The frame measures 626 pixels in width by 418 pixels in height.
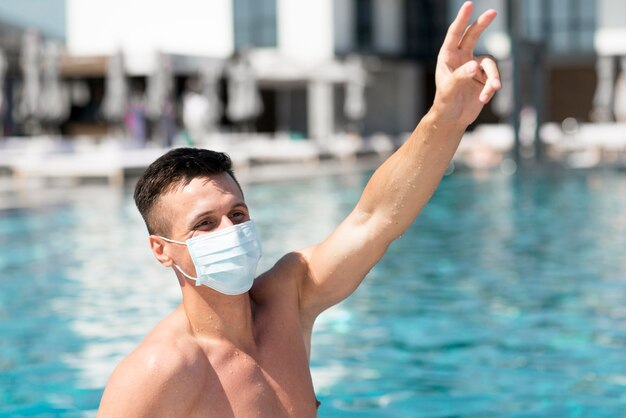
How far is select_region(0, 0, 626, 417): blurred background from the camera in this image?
18.9ft

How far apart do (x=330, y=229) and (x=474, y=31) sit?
31.8 feet

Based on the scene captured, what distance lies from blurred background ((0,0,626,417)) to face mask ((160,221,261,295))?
9.23 feet

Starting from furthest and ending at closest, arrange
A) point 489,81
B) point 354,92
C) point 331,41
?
point 331,41
point 354,92
point 489,81

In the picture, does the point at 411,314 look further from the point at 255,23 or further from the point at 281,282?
the point at 255,23

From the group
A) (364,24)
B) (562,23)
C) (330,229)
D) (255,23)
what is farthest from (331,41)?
(330,229)

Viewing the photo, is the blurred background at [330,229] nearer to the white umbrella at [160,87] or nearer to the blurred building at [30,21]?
the white umbrella at [160,87]

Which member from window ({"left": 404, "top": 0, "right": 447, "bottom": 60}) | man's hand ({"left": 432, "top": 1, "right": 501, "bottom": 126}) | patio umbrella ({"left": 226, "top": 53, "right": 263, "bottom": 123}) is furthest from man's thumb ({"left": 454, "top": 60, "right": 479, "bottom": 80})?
window ({"left": 404, "top": 0, "right": 447, "bottom": 60})

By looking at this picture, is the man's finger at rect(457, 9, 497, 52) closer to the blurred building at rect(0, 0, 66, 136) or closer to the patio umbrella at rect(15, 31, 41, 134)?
the patio umbrella at rect(15, 31, 41, 134)

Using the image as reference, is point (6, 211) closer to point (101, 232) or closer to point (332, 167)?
point (101, 232)

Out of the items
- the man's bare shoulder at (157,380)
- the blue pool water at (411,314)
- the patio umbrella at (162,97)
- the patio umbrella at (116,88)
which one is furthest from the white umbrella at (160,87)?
the man's bare shoulder at (157,380)

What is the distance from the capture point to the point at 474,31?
2.39 m

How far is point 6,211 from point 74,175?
5019 millimetres

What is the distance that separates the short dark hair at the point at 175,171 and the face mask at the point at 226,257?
12 centimetres

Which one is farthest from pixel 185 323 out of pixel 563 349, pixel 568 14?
pixel 568 14
